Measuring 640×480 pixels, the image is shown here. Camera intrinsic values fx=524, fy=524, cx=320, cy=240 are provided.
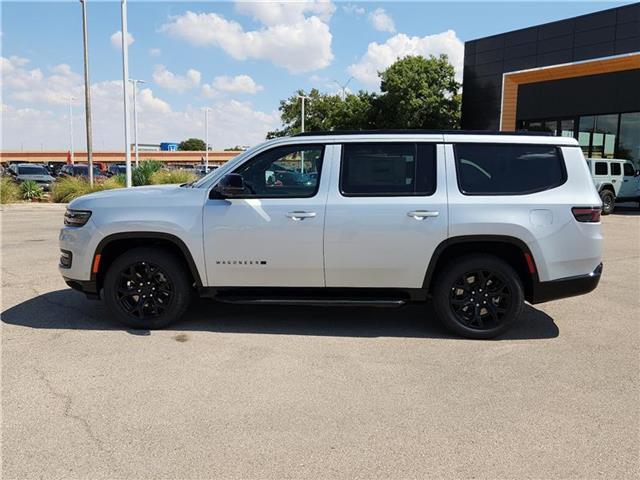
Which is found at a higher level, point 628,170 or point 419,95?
point 419,95

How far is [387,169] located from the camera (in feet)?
16.1

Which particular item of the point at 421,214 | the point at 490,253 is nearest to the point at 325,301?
the point at 421,214

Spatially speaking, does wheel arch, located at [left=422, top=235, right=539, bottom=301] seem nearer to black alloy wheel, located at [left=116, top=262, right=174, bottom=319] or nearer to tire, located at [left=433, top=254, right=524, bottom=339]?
tire, located at [left=433, top=254, right=524, bottom=339]

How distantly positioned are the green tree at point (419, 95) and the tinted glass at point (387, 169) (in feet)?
106

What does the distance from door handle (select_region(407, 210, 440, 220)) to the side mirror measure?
5.10 feet

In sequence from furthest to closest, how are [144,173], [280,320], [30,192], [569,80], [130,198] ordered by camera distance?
[569,80] → [144,173] → [30,192] → [280,320] → [130,198]

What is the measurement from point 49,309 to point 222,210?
2526mm

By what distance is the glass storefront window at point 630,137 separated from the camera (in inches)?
860

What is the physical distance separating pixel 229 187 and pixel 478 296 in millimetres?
2520

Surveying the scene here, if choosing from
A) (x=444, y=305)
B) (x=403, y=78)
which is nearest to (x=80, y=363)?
(x=444, y=305)

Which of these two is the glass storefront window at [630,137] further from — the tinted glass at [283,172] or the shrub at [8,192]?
the shrub at [8,192]

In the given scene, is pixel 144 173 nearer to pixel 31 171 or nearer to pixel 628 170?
pixel 31 171

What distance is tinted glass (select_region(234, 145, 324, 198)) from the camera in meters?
4.95

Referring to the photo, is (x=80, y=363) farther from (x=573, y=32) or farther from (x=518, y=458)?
(x=573, y=32)
